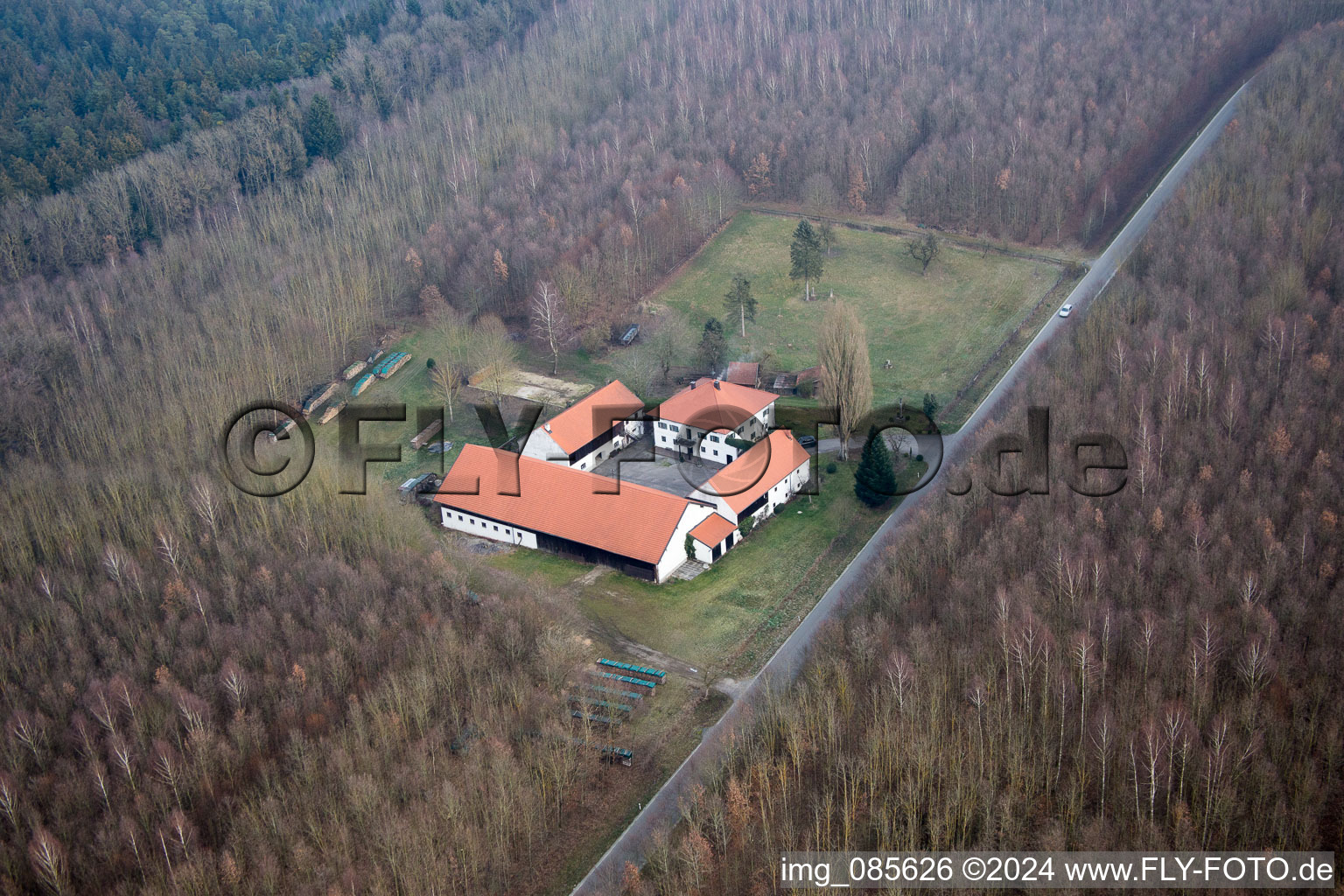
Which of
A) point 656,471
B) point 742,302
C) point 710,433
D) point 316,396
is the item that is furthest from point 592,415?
point 316,396

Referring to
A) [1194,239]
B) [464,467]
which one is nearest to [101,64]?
[464,467]

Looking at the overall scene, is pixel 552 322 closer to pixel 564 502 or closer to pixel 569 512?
pixel 564 502

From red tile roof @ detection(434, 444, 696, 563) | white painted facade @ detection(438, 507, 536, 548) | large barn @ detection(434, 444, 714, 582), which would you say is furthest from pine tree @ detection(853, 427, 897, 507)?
white painted facade @ detection(438, 507, 536, 548)

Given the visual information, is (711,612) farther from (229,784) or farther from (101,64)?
(101,64)

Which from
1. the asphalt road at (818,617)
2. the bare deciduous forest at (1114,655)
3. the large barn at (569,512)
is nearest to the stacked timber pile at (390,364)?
the large barn at (569,512)

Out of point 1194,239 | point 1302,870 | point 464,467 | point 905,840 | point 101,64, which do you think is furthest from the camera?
point 101,64

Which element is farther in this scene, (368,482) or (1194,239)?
(1194,239)
